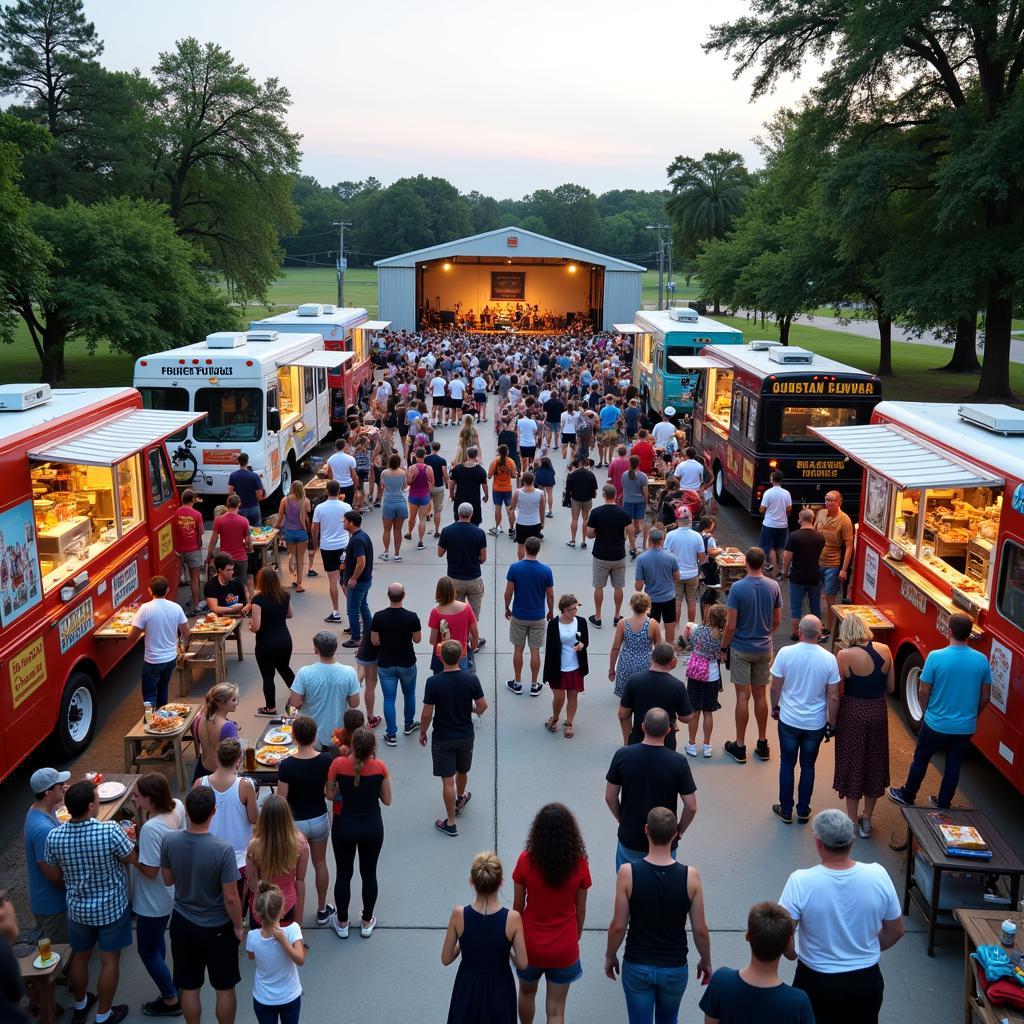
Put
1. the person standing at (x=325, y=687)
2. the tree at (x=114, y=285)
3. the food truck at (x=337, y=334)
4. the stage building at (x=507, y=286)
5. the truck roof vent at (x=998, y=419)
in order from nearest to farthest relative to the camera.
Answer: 1. the person standing at (x=325, y=687)
2. the truck roof vent at (x=998, y=419)
3. the food truck at (x=337, y=334)
4. the tree at (x=114, y=285)
5. the stage building at (x=507, y=286)

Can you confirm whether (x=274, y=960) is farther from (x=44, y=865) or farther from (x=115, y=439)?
(x=115, y=439)

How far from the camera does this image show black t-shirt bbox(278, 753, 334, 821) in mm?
5949

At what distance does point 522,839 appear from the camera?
288 inches

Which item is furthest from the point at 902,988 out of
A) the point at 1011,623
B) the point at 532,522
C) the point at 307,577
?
the point at 307,577

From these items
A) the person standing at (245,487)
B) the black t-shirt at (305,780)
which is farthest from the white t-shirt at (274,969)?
the person standing at (245,487)

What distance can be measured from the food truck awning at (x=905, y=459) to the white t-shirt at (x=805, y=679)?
205 centimetres

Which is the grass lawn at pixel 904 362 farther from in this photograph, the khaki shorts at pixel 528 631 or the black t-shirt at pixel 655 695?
the black t-shirt at pixel 655 695

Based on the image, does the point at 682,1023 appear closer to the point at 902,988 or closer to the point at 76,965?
the point at 902,988

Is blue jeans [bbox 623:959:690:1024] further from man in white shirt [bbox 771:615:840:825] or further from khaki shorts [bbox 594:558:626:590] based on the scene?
khaki shorts [bbox 594:558:626:590]

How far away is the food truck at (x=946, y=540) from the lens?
756 centimetres

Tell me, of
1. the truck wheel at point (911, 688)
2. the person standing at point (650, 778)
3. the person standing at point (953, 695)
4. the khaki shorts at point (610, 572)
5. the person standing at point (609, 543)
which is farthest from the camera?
the khaki shorts at point (610, 572)

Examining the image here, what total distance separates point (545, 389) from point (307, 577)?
13.8 metres

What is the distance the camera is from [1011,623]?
755cm

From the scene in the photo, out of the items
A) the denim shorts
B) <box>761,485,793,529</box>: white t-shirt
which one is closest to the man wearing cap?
the denim shorts
